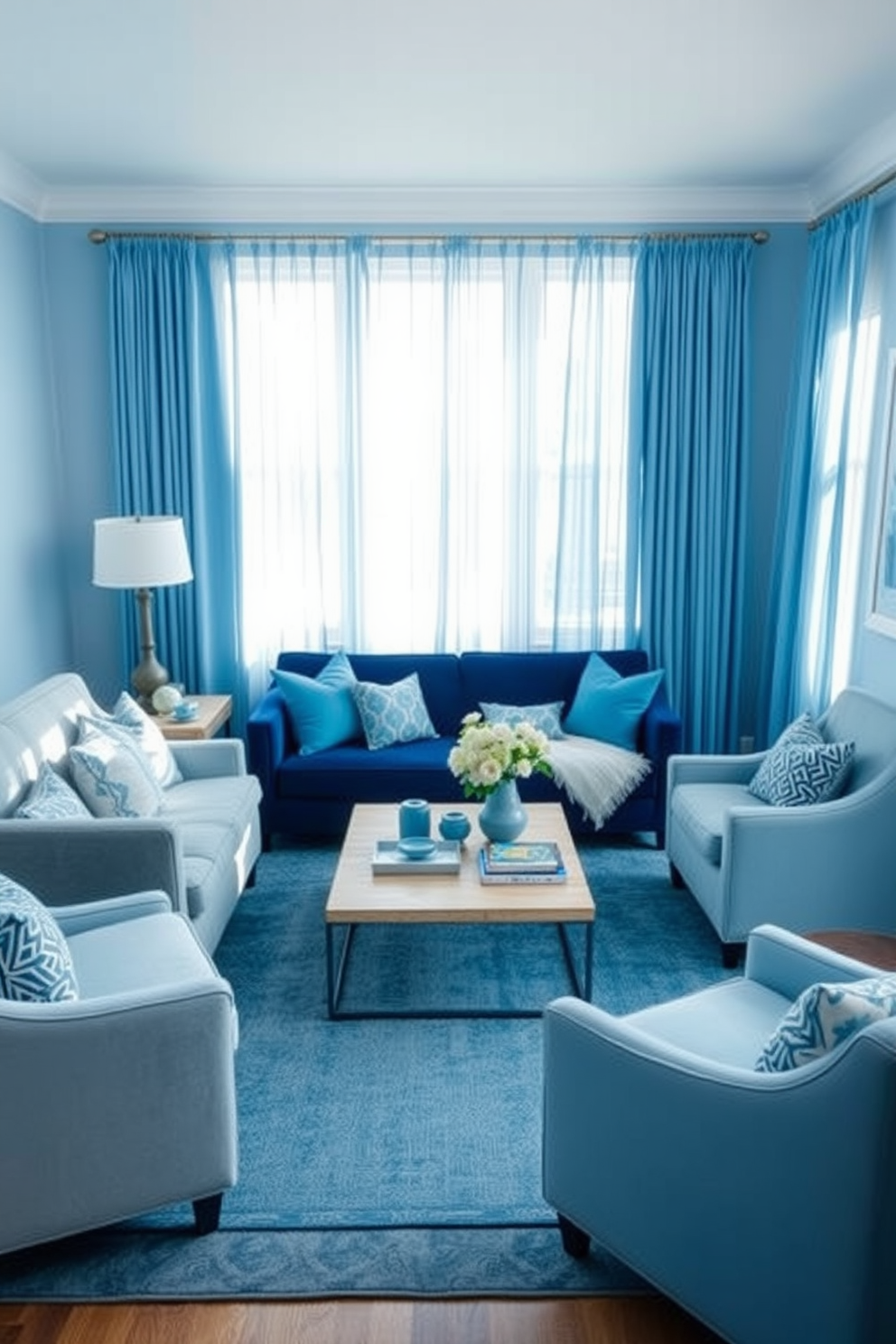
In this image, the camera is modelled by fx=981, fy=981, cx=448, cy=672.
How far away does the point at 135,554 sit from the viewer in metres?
4.19

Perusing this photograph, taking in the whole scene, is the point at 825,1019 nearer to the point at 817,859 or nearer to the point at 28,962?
the point at 28,962

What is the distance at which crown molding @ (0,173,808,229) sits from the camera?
4.43m

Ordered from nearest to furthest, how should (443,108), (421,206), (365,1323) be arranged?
(365,1323) → (443,108) → (421,206)

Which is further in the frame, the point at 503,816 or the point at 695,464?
the point at 695,464

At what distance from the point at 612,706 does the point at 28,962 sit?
9.49 feet

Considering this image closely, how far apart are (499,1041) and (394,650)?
245 centimetres

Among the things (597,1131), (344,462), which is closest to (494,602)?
(344,462)

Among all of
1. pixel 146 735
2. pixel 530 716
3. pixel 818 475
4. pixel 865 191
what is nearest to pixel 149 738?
pixel 146 735

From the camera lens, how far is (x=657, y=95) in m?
3.32

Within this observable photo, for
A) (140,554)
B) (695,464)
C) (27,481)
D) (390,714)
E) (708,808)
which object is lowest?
(708,808)

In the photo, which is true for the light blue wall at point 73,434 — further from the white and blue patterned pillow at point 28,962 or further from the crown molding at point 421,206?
the white and blue patterned pillow at point 28,962

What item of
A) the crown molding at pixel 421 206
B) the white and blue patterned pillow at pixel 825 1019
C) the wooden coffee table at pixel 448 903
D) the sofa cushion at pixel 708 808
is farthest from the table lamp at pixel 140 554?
the white and blue patterned pillow at pixel 825 1019

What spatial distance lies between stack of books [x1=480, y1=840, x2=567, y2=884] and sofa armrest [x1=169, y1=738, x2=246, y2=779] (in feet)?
4.09

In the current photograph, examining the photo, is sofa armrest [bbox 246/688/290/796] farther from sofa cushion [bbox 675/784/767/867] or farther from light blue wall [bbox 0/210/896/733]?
sofa cushion [bbox 675/784/767/867]
